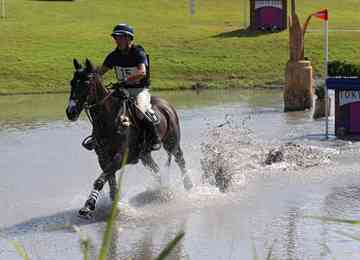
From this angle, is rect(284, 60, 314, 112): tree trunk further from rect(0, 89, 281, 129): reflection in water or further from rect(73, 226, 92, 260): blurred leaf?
rect(73, 226, 92, 260): blurred leaf

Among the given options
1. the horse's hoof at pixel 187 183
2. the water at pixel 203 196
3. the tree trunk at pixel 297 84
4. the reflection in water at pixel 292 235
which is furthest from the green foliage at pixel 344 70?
the reflection in water at pixel 292 235

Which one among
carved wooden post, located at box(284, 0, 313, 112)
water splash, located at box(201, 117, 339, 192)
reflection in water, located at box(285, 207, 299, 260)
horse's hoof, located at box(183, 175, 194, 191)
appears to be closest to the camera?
reflection in water, located at box(285, 207, 299, 260)

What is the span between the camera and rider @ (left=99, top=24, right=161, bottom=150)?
38.6 ft

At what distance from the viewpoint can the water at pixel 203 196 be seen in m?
10.0

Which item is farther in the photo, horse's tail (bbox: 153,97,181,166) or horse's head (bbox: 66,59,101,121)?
horse's tail (bbox: 153,97,181,166)

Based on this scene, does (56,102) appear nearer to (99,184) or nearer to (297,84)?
(297,84)

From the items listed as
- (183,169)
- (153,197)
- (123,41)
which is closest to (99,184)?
(153,197)

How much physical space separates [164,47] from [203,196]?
1998 cm

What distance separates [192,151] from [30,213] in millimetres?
4908

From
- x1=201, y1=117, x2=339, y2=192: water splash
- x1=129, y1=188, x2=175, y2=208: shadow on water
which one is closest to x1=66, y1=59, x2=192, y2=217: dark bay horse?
x1=129, y1=188, x2=175, y2=208: shadow on water

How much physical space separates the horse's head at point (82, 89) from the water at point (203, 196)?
1.22m

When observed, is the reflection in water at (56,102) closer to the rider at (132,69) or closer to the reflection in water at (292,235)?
the rider at (132,69)

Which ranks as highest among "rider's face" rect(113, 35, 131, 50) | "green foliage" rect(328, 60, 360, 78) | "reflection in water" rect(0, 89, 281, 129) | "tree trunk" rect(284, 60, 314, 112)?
"rider's face" rect(113, 35, 131, 50)

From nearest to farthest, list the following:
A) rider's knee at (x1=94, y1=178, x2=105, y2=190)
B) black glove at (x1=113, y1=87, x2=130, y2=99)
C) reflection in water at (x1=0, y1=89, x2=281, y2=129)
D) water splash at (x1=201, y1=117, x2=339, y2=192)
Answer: rider's knee at (x1=94, y1=178, x2=105, y2=190) < black glove at (x1=113, y1=87, x2=130, y2=99) < water splash at (x1=201, y1=117, x2=339, y2=192) < reflection in water at (x1=0, y1=89, x2=281, y2=129)
